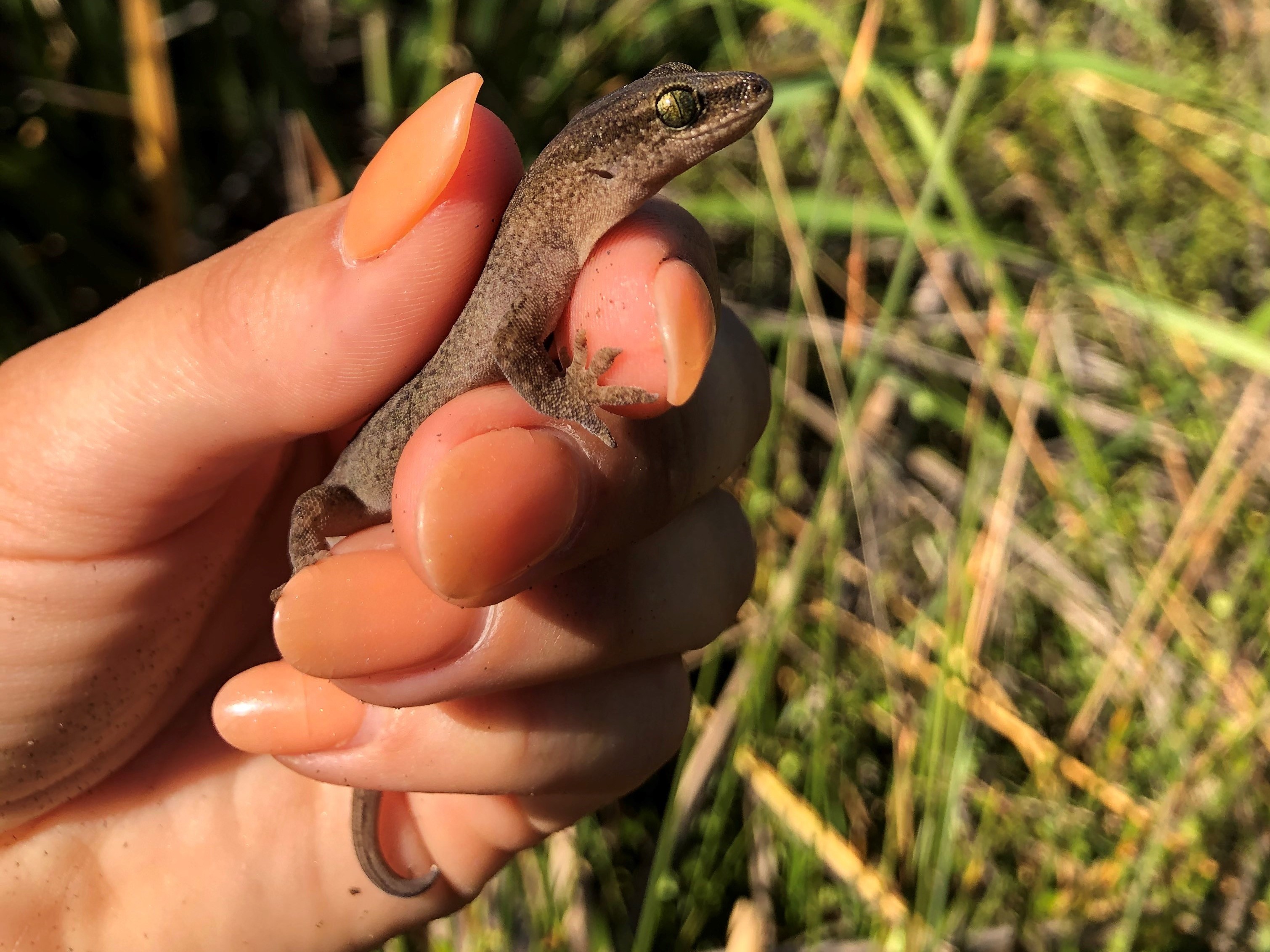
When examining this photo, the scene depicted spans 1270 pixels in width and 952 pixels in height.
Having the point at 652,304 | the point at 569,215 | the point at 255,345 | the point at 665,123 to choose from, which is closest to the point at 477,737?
the point at 255,345

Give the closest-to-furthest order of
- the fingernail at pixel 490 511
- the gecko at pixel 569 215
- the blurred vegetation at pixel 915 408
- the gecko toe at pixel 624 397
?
the fingernail at pixel 490 511 → the gecko toe at pixel 624 397 → the gecko at pixel 569 215 → the blurred vegetation at pixel 915 408

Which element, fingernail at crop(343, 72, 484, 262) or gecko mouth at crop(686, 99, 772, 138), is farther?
gecko mouth at crop(686, 99, 772, 138)

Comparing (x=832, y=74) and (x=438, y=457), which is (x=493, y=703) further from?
(x=832, y=74)

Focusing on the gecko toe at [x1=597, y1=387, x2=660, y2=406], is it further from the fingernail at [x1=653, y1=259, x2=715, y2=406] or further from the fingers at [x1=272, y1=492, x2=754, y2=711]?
the fingers at [x1=272, y1=492, x2=754, y2=711]

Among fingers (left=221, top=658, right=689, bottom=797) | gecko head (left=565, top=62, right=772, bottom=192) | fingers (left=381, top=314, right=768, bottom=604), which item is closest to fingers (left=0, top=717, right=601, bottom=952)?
fingers (left=221, top=658, right=689, bottom=797)

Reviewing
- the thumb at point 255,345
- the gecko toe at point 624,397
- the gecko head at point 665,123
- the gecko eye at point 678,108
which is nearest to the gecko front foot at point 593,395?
the gecko toe at point 624,397

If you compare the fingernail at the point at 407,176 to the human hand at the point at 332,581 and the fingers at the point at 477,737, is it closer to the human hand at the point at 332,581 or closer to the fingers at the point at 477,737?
the human hand at the point at 332,581

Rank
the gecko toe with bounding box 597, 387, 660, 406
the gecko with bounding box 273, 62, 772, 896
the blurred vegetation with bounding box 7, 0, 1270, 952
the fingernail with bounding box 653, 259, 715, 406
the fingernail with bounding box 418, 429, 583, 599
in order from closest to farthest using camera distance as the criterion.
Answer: the fingernail with bounding box 418, 429, 583, 599
the fingernail with bounding box 653, 259, 715, 406
the gecko toe with bounding box 597, 387, 660, 406
the gecko with bounding box 273, 62, 772, 896
the blurred vegetation with bounding box 7, 0, 1270, 952
